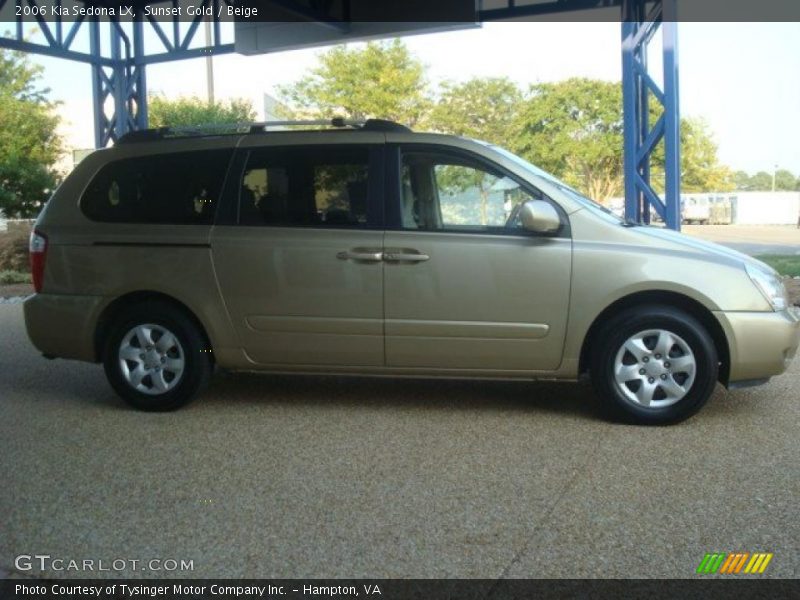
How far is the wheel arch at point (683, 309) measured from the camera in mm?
5613

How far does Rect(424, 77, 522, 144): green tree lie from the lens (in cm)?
3506

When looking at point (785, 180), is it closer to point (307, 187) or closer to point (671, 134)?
point (671, 134)

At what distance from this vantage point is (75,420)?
6.06 meters

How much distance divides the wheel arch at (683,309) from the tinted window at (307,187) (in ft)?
5.66

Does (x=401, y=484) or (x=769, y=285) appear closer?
(x=401, y=484)

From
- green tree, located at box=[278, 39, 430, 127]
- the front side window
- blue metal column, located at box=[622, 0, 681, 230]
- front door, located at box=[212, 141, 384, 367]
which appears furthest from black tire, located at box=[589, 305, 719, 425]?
green tree, located at box=[278, 39, 430, 127]

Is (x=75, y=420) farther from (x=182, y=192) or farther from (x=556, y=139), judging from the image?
(x=556, y=139)

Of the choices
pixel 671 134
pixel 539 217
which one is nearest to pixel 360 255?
pixel 539 217

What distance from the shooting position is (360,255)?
5.85 metres

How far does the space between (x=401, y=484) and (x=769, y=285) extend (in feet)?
9.33

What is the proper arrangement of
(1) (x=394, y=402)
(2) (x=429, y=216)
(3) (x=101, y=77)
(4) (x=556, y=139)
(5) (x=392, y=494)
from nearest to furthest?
(5) (x=392, y=494) → (2) (x=429, y=216) → (1) (x=394, y=402) → (3) (x=101, y=77) → (4) (x=556, y=139)
